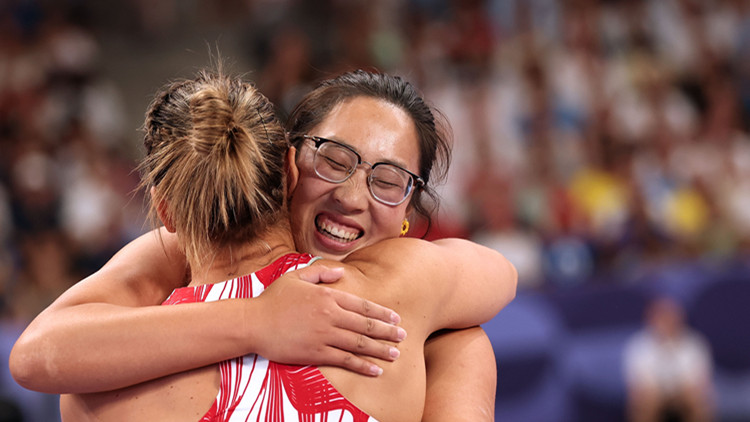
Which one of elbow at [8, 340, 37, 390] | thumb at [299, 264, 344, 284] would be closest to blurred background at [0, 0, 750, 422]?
elbow at [8, 340, 37, 390]

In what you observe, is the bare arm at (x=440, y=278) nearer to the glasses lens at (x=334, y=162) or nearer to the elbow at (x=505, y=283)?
the elbow at (x=505, y=283)

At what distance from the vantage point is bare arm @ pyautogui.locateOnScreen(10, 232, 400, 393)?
146 centimetres

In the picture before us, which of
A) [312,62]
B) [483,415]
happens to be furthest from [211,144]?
[312,62]

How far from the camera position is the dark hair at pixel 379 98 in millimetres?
2004

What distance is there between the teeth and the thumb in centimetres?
39

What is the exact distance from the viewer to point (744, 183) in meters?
6.29

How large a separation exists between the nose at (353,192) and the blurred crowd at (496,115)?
3.08 metres

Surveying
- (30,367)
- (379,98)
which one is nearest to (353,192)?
(379,98)

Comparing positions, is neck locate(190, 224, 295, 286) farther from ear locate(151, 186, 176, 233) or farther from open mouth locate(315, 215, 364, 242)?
open mouth locate(315, 215, 364, 242)

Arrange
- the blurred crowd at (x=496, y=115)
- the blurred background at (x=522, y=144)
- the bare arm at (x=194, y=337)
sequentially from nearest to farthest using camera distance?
1. the bare arm at (x=194, y=337)
2. the blurred background at (x=522, y=144)
3. the blurred crowd at (x=496, y=115)

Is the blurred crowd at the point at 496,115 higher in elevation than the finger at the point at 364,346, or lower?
higher

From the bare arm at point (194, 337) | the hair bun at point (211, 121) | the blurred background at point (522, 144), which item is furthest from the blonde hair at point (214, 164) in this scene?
the blurred background at point (522, 144)

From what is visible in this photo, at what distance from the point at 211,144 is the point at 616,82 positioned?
19.8ft

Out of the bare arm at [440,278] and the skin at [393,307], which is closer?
the skin at [393,307]
